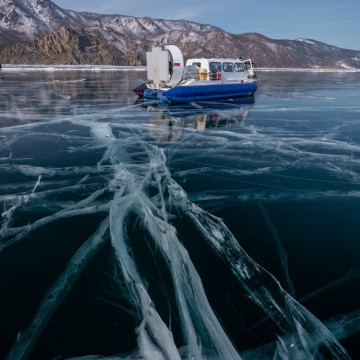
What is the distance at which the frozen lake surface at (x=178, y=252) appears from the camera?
8.09 feet

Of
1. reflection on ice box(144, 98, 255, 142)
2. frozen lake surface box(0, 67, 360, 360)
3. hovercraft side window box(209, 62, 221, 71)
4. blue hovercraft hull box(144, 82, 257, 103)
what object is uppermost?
hovercraft side window box(209, 62, 221, 71)

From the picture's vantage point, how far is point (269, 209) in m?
4.52

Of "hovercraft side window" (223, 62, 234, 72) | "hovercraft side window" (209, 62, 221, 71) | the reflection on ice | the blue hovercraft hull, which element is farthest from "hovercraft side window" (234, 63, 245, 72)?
the reflection on ice

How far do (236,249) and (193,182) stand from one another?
2.16m

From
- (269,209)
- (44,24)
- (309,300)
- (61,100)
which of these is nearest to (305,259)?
(309,300)

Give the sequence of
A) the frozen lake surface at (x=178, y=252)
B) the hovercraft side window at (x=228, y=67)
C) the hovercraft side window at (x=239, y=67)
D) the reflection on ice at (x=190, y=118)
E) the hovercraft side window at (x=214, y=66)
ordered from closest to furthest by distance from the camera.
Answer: the frozen lake surface at (x=178, y=252) → the reflection on ice at (x=190, y=118) → the hovercraft side window at (x=214, y=66) → the hovercraft side window at (x=228, y=67) → the hovercraft side window at (x=239, y=67)

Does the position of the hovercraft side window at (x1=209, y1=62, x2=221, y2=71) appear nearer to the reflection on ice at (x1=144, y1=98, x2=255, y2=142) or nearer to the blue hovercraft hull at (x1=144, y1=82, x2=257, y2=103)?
the blue hovercraft hull at (x1=144, y1=82, x2=257, y2=103)

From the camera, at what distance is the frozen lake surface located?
2.46 m

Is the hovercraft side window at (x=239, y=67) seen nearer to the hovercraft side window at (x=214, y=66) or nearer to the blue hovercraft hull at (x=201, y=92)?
the blue hovercraft hull at (x=201, y=92)

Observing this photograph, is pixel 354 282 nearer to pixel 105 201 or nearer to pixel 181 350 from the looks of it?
pixel 181 350

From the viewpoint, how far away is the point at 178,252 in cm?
344

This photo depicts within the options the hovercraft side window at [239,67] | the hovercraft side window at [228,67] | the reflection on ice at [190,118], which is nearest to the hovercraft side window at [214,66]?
the hovercraft side window at [228,67]

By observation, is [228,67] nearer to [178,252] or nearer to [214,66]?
[214,66]

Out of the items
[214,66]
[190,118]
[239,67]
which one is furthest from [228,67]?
[190,118]
